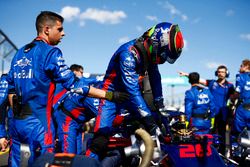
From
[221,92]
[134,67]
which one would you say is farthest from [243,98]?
[134,67]

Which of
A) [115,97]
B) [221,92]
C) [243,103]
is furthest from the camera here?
[221,92]

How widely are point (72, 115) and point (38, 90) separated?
1.55 m

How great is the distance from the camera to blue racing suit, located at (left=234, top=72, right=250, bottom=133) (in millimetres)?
6039

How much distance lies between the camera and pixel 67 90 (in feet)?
9.68

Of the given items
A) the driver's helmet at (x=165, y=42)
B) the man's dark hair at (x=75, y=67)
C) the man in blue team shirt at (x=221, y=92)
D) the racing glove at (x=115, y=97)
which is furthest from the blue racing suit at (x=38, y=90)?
the man in blue team shirt at (x=221, y=92)

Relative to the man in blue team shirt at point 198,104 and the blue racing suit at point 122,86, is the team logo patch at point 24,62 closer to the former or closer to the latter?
the blue racing suit at point 122,86

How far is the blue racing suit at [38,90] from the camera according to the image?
280 cm

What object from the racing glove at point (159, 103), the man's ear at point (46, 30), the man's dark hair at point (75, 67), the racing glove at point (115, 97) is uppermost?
the man's ear at point (46, 30)

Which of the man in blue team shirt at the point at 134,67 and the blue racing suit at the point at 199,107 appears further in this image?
the blue racing suit at the point at 199,107

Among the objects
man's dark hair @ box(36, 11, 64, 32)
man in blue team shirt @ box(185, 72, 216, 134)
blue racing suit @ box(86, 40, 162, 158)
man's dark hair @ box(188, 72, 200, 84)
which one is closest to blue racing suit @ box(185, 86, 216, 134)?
man in blue team shirt @ box(185, 72, 216, 134)

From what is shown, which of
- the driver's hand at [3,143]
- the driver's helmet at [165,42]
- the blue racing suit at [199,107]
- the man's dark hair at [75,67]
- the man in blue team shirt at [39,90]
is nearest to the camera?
the man in blue team shirt at [39,90]

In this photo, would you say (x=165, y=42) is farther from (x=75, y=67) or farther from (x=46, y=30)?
(x=75, y=67)

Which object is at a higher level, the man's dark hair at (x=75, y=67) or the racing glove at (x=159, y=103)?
the man's dark hair at (x=75, y=67)

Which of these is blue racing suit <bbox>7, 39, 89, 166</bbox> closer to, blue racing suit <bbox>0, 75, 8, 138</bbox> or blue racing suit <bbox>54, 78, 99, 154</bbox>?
blue racing suit <bbox>0, 75, 8, 138</bbox>
